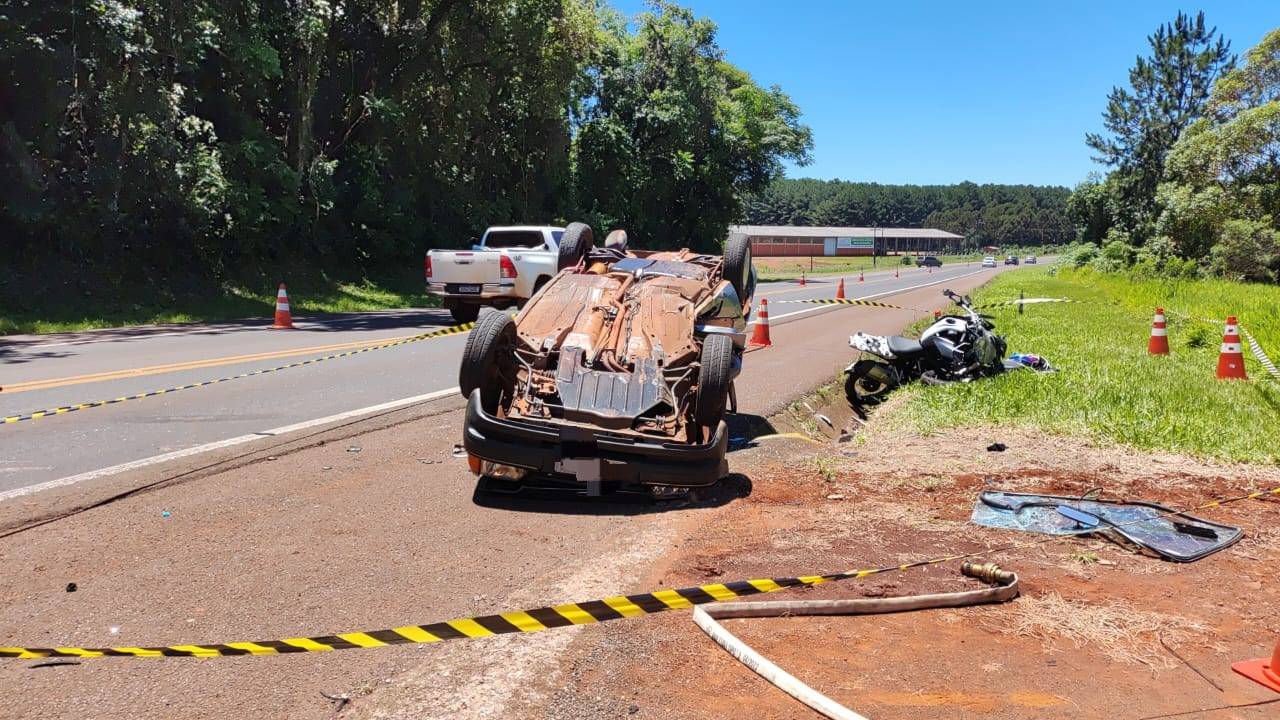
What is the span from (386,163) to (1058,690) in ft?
89.3

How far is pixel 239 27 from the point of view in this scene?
2119 centimetres

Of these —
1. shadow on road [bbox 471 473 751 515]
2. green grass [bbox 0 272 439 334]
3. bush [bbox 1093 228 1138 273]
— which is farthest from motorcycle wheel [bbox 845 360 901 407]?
bush [bbox 1093 228 1138 273]

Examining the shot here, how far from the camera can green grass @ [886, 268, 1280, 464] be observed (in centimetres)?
744

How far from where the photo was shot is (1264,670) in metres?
3.41

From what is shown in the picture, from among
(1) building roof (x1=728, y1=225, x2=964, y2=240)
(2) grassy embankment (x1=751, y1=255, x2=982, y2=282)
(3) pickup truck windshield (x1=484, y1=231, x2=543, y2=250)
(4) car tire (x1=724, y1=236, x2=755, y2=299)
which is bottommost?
(2) grassy embankment (x1=751, y1=255, x2=982, y2=282)

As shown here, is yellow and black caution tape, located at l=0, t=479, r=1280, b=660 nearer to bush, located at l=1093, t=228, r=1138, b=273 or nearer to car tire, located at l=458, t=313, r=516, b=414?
car tire, located at l=458, t=313, r=516, b=414

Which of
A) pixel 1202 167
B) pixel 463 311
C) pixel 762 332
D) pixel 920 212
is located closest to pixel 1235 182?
pixel 1202 167

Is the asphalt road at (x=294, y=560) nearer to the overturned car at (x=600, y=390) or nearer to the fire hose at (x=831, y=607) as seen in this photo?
the overturned car at (x=600, y=390)

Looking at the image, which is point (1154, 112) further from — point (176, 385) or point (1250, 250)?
point (176, 385)

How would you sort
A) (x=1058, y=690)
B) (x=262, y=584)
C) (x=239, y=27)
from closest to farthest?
(x=1058, y=690)
(x=262, y=584)
(x=239, y=27)

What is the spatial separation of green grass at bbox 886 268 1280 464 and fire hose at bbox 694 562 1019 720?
12.2 feet

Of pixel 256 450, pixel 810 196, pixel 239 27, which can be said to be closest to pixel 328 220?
pixel 239 27

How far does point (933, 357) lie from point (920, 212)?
18983 cm

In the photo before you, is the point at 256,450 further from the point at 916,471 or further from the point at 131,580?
the point at 916,471
